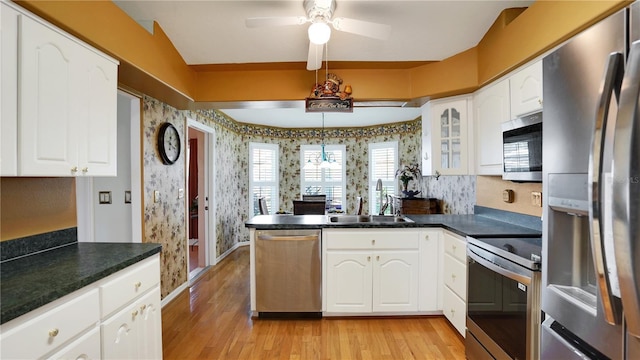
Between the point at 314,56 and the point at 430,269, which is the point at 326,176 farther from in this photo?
the point at 314,56

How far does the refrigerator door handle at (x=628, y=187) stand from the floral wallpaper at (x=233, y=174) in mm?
3040

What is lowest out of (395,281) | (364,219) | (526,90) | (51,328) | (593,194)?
(395,281)

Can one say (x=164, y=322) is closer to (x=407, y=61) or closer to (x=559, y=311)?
(x=559, y=311)

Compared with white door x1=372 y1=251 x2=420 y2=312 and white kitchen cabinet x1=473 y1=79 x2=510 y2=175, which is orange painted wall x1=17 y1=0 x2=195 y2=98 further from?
white kitchen cabinet x1=473 y1=79 x2=510 y2=175

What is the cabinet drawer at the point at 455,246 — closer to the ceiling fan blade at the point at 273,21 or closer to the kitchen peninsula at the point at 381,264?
the kitchen peninsula at the point at 381,264

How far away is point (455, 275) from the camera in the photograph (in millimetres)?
2391

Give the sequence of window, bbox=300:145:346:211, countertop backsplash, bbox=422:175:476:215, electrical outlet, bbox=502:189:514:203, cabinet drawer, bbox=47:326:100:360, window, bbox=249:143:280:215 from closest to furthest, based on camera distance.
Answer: cabinet drawer, bbox=47:326:100:360
electrical outlet, bbox=502:189:514:203
countertop backsplash, bbox=422:175:476:215
window, bbox=249:143:280:215
window, bbox=300:145:346:211

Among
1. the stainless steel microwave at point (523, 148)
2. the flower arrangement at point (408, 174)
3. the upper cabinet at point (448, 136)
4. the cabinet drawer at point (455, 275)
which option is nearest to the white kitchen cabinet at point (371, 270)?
the cabinet drawer at point (455, 275)

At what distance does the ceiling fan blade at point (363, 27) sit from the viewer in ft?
5.97

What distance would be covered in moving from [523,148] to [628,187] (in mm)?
1260

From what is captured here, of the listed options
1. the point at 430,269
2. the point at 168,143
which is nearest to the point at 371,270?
the point at 430,269

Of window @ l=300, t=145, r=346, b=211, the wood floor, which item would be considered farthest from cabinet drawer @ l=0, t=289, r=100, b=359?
window @ l=300, t=145, r=346, b=211

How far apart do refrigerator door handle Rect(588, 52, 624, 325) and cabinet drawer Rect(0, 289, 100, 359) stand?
185 cm

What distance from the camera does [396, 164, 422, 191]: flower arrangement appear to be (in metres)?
5.22
